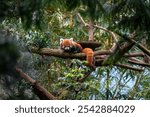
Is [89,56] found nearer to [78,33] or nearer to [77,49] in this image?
[77,49]

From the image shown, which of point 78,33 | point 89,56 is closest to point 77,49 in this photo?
point 89,56

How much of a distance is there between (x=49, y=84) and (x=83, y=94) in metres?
0.99

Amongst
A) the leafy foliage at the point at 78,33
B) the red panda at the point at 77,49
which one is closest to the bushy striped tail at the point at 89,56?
the red panda at the point at 77,49

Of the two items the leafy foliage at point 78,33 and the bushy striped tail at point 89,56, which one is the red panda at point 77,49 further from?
the leafy foliage at point 78,33

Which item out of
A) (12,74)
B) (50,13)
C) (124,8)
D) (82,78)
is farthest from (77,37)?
(12,74)

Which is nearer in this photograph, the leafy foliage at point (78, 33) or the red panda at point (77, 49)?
the leafy foliage at point (78, 33)

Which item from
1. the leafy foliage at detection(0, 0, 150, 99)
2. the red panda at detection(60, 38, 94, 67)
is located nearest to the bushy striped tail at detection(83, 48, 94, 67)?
the red panda at detection(60, 38, 94, 67)

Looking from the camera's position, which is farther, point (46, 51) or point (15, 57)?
point (46, 51)

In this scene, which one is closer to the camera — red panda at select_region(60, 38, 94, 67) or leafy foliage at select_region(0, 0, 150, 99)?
leafy foliage at select_region(0, 0, 150, 99)

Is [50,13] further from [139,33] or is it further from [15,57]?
[15,57]

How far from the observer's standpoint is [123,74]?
5.61m

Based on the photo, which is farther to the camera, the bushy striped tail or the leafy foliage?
the bushy striped tail

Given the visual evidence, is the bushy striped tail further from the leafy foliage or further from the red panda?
the leafy foliage

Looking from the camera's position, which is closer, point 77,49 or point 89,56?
point 89,56
